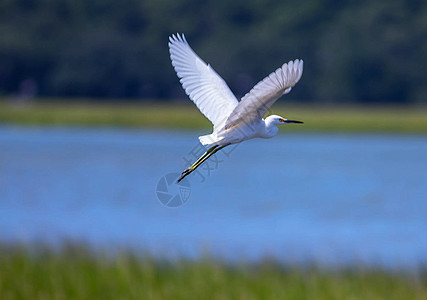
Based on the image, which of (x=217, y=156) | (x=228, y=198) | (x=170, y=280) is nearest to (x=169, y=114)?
(x=228, y=198)

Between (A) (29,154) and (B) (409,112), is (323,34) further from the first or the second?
(A) (29,154)

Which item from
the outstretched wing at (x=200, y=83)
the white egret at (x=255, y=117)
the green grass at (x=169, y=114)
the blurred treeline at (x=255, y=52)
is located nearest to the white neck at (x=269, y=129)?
the white egret at (x=255, y=117)

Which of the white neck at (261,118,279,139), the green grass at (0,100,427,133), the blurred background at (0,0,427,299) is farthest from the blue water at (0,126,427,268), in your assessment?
the white neck at (261,118,279,139)

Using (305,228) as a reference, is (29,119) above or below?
above

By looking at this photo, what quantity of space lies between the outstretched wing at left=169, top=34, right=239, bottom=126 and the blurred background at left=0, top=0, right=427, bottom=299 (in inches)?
9.4

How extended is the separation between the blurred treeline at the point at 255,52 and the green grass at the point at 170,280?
6.45m

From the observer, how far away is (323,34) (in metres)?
22.1

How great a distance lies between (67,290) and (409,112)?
2230cm

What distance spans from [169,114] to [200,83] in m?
19.6

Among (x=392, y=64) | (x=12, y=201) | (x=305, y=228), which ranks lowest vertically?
(x=305, y=228)

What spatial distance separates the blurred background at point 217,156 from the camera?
27.0 ft

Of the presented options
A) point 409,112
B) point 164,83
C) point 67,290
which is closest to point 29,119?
point 164,83

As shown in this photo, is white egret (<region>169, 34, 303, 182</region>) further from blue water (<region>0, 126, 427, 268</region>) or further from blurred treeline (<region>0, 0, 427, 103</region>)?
blurred treeline (<region>0, 0, 427, 103</region>)

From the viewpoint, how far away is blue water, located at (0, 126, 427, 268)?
13289mm
